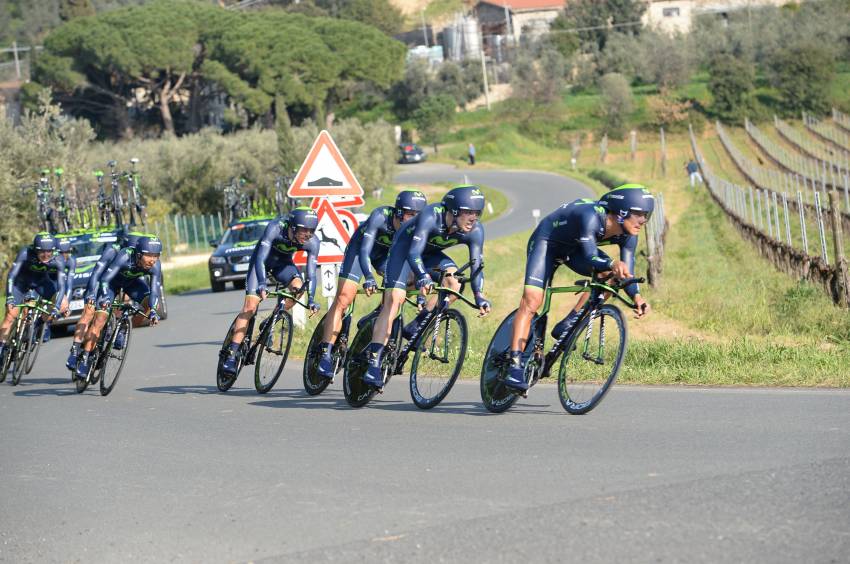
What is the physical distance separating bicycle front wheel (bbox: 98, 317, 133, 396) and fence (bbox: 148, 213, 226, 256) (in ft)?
118

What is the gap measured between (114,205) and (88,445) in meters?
29.5

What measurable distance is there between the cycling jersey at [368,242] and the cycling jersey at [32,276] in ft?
20.2

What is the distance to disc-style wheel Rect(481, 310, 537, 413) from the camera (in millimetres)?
9664

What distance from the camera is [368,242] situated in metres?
12.2

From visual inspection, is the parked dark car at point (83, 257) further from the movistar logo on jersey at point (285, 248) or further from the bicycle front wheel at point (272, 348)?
the bicycle front wheel at point (272, 348)

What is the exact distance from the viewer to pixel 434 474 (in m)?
Result: 7.69

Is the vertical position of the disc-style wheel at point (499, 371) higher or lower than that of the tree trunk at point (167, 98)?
lower

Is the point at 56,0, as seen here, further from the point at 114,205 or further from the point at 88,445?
the point at 88,445

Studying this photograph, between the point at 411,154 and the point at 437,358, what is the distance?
83.9 meters

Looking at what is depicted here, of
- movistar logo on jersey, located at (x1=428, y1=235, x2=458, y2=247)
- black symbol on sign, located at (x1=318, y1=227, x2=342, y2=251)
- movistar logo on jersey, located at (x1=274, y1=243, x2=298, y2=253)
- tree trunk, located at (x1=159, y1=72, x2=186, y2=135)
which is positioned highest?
tree trunk, located at (x1=159, y1=72, x2=186, y2=135)

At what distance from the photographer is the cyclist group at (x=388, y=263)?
30.2ft

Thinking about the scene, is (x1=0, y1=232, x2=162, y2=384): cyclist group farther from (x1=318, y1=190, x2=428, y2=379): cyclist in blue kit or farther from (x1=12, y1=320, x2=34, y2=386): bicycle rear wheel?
(x1=318, y1=190, x2=428, y2=379): cyclist in blue kit

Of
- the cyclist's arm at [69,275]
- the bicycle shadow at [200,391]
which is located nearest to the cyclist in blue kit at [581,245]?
the bicycle shadow at [200,391]

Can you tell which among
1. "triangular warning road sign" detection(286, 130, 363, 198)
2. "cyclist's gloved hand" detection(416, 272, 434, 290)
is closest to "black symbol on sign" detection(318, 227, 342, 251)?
"triangular warning road sign" detection(286, 130, 363, 198)
